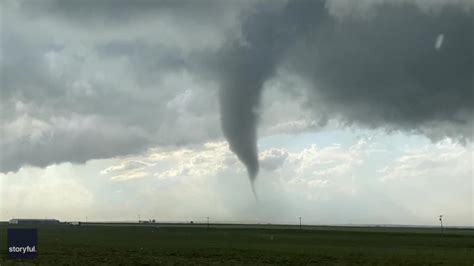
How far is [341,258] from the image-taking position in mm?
→ 57219

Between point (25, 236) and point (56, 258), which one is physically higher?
point (25, 236)

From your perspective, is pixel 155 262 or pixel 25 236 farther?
pixel 155 262

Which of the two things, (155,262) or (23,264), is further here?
(155,262)

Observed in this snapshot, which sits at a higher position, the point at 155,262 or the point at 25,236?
the point at 25,236

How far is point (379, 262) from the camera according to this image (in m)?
52.5

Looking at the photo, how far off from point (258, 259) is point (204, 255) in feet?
24.7

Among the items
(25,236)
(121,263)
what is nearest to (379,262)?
(121,263)

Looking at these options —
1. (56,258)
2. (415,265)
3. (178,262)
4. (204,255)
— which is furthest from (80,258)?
(415,265)

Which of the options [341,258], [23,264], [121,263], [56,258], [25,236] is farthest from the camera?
[341,258]

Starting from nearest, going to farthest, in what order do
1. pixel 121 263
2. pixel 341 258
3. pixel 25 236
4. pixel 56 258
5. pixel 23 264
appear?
1. pixel 25 236
2. pixel 23 264
3. pixel 121 263
4. pixel 56 258
5. pixel 341 258

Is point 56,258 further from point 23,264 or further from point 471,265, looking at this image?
point 471,265

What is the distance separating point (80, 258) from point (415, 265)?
33.2 metres

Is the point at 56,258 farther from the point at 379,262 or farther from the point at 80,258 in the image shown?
the point at 379,262

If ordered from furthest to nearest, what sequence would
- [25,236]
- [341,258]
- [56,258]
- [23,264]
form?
[341,258]
[56,258]
[23,264]
[25,236]
